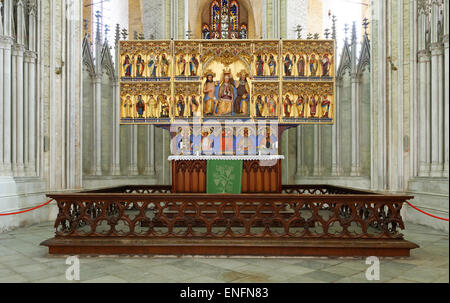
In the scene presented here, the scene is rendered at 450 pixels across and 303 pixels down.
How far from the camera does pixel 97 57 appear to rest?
42.9 ft

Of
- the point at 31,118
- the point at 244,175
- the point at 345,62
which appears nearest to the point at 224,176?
the point at 244,175

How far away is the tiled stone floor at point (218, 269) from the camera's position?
173 inches

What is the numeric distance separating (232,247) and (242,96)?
4660 millimetres

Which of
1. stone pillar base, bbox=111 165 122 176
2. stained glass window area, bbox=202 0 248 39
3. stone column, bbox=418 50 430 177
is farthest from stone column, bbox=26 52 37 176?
stained glass window area, bbox=202 0 248 39

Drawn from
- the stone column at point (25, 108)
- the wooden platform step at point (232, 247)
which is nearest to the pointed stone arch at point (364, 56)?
the wooden platform step at point (232, 247)

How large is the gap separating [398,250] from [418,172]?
4305 millimetres

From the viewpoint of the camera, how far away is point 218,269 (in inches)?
190

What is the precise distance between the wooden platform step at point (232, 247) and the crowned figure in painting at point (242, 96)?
14.1 feet

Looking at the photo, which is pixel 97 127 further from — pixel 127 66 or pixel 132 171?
pixel 127 66

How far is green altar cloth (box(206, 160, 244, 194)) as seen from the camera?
26.8 feet

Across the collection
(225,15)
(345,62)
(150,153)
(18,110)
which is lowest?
(150,153)

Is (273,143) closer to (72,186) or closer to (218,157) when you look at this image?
(218,157)

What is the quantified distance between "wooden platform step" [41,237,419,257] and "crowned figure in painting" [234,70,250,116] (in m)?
4.28

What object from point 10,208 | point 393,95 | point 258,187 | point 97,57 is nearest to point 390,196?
point 258,187
